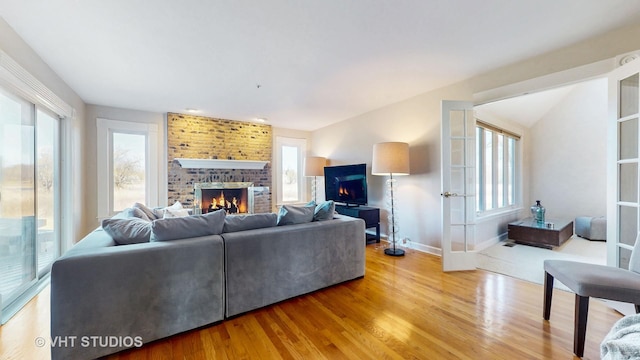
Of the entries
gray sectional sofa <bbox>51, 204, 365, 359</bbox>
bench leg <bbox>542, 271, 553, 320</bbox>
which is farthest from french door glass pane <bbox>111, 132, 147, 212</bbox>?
bench leg <bbox>542, 271, 553, 320</bbox>

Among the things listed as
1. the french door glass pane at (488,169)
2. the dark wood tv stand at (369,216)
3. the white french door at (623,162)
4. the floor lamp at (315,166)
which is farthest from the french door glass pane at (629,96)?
the floor lamp at (315,166)

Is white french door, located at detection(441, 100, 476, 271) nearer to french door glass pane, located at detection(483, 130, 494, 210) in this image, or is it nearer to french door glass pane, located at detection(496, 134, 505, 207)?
french door glass pane, located at detection(483, 130, 494, 210)

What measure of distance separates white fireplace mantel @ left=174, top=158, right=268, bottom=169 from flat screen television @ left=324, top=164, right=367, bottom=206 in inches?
63.5

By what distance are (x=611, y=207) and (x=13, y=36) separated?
5.38 m

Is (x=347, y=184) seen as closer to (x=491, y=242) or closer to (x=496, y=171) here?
(x=491, y=242)

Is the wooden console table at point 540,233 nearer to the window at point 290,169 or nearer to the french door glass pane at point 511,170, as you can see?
the french door glass pane at point 511,170

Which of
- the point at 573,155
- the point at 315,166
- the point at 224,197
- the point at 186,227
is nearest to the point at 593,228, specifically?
the point at 573,155

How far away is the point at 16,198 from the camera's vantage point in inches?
92.0

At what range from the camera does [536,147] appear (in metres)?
5.57

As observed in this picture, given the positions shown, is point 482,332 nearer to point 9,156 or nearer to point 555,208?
point 9,156

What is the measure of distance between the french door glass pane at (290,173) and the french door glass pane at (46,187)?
3.91m

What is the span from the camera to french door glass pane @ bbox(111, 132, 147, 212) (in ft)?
14.7

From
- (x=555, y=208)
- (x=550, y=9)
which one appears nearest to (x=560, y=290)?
(x=550, y=9)

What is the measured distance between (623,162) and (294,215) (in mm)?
2904
